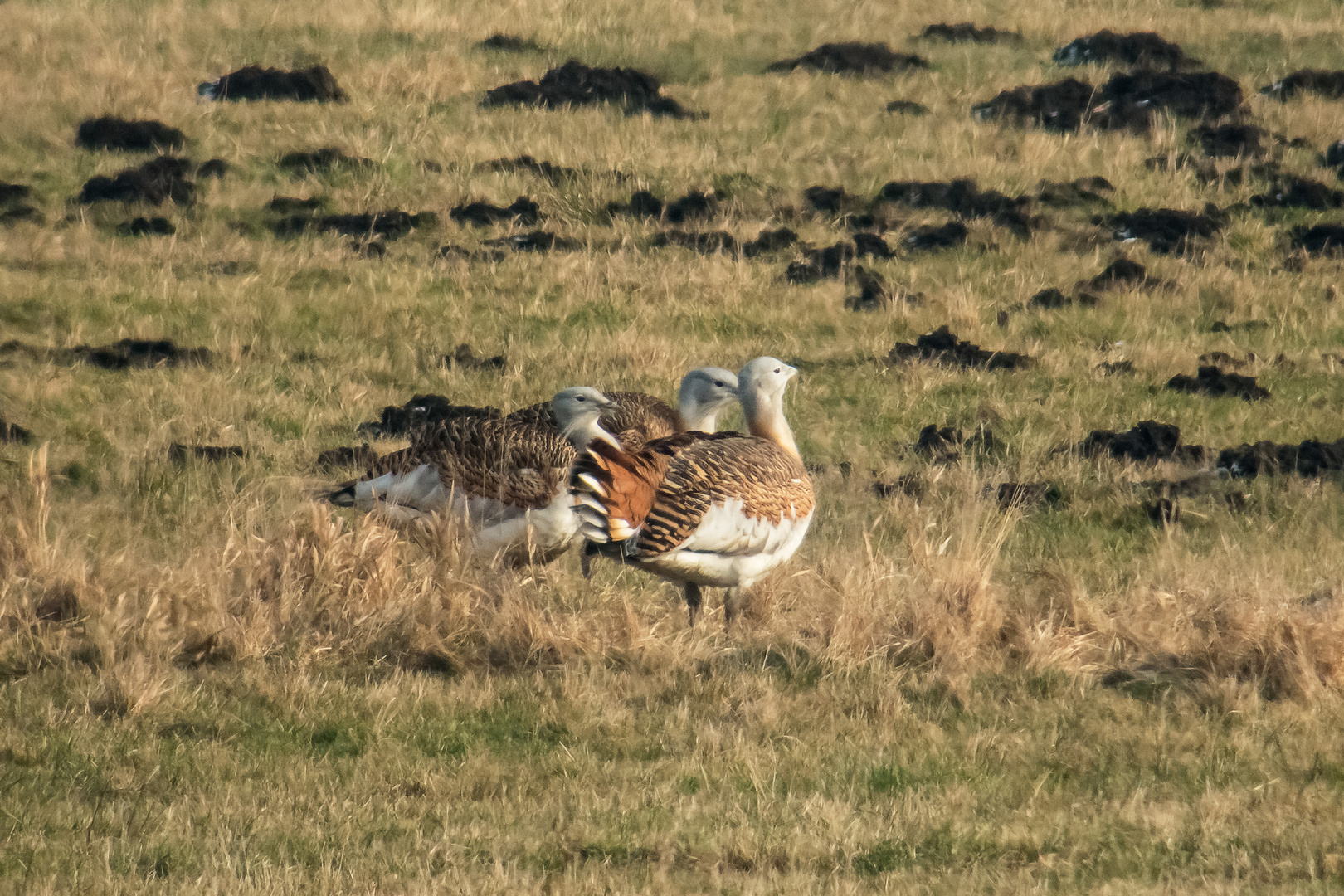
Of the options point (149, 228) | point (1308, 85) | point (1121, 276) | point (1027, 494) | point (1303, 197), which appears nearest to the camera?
point (1027, 494)

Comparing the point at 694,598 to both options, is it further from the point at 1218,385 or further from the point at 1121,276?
the point at 1121,276

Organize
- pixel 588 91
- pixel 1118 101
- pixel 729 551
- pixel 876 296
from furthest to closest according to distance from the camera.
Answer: pixel 588 91
pixel 1118 101
pixel 876 296
pixel 729 551

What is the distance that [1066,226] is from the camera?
18203 mm

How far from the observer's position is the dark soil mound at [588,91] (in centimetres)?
2142

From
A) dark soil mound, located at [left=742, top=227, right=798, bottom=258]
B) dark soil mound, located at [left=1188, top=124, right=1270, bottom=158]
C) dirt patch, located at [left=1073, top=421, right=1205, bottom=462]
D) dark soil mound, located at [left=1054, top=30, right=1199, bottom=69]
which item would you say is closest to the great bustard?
dirt patch, located at [left=1073, top=421, right=1205, bottom=462]

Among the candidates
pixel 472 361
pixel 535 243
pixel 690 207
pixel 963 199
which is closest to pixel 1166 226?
pixel 963 199

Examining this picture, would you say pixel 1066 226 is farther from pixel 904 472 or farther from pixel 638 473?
pixel 638 473

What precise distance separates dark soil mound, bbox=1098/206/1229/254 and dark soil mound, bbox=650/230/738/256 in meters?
4.33

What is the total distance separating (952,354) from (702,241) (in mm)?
3947

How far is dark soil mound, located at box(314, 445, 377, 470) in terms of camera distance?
11695 mm

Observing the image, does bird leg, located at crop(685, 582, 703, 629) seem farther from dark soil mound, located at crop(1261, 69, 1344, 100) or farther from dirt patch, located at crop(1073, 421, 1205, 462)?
dark soil mound, located at crop(1261, 69, 1344, 100)

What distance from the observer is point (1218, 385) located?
1408 centimetres

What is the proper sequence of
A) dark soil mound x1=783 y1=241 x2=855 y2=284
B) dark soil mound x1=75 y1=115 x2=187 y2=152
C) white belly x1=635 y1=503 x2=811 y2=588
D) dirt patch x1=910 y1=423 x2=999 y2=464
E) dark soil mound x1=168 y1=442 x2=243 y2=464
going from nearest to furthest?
white belly x1=635 y1=503 x2=811 y2=588
dark soil mound x1=168 y1=442 x2=243 y2=464
dirt patch x1=910 y1=423 x2=999 y2=464
dark soil mound x1=783 y1=241 x2=855 y2=284
dark soil mound x1=75 y1=115 x2=187 y2=152

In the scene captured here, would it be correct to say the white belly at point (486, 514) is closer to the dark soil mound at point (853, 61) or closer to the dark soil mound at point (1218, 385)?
the dark soil mound at point (1218, 385)
